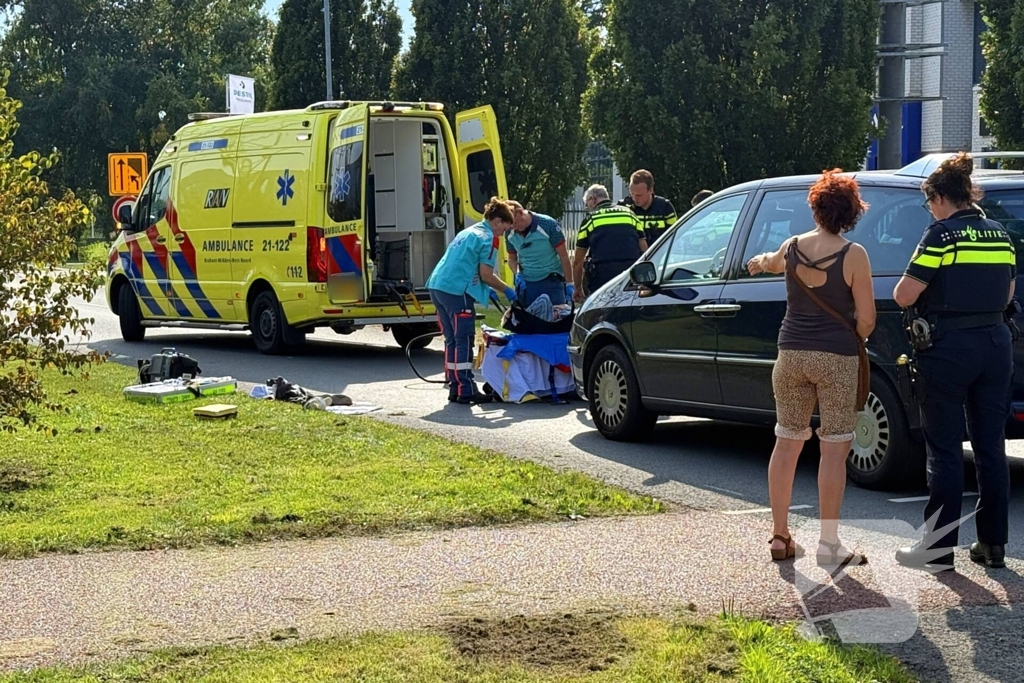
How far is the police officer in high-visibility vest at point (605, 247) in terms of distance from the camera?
12.9 m

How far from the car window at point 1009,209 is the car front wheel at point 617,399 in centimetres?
280

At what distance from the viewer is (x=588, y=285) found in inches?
513

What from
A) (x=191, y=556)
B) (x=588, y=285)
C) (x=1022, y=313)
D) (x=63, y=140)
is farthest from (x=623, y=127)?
(x=63, y=140)

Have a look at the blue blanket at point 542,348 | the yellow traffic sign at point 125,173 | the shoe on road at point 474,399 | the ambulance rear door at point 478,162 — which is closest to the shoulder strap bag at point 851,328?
the blue blanket at point 542,348

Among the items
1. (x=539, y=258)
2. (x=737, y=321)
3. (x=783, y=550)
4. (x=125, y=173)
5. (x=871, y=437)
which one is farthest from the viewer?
(x=125, y=173)

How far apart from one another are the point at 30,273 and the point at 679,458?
13.4 ft

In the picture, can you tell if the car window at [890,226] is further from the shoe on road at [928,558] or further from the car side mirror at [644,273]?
the shoe on road at [928,558]

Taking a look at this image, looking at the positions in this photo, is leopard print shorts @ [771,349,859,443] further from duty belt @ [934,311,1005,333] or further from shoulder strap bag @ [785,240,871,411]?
duty belt @ [934,311,1005,333]

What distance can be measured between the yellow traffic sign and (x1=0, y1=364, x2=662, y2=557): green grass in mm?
17392

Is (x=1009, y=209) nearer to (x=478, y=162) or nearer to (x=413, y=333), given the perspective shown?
(x=478, y=162)

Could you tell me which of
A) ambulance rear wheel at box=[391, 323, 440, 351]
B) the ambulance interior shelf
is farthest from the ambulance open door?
ambulance rear wheel at box=[391, 323, 440, 351]

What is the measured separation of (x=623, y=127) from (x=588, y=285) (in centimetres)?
Answer: 857

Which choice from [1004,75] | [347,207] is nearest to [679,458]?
[347,207]

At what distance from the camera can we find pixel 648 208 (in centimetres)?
1384
